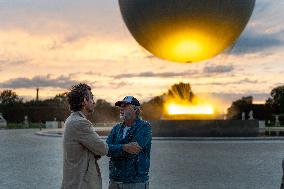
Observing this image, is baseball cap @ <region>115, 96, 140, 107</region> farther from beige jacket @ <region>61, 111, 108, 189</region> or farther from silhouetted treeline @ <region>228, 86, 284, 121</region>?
silhouetted treeline @ <region>228, 86, 284, 121</region>

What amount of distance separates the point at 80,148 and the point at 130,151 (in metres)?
0.55

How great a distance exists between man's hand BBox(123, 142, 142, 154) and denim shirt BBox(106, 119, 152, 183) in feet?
0.16

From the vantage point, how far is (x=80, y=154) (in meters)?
4.31

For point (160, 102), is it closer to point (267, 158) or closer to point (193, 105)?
point (193, 105)

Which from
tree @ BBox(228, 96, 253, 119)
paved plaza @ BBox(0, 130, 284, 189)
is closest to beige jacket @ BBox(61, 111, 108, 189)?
paved plaza @ BBox(0, 130, 284, 189)

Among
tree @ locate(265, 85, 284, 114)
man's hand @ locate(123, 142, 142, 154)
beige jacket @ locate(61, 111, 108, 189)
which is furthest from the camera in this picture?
tree @ locate(265, 85, 284, 114)

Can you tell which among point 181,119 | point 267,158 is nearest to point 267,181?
point 267,158

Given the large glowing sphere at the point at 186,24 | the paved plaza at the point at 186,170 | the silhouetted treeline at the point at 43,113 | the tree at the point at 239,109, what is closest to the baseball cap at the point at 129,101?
the paved plaza at the point at 186,170

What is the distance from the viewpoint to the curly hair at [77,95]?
4.37 meters

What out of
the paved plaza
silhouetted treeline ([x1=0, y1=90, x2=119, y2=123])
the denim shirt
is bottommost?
the paved plaza

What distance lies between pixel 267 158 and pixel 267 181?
563 centimetres

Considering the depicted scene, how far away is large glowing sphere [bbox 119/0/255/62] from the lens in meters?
24.6

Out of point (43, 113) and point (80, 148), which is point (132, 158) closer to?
point (80, 148)

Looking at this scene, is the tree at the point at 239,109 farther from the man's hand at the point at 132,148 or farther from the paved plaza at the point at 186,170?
the man's hand at the point at 132,148
